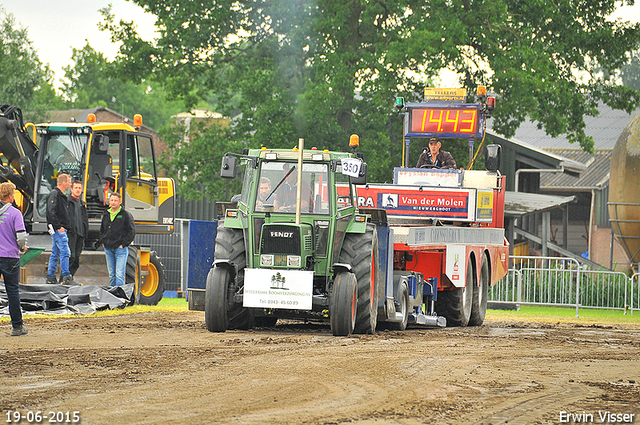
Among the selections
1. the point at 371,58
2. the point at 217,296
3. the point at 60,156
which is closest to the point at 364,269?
the point at 217,296

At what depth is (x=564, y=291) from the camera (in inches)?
867

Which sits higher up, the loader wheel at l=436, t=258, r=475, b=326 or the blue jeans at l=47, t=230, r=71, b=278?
the blue jeans at l=47, t=230, r=71, b=278

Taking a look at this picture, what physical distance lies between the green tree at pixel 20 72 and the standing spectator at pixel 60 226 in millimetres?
31371

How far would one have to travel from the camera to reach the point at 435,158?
17500mm

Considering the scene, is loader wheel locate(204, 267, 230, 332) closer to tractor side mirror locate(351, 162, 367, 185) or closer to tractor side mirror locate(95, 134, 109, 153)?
tractor side mirror locate(351, 162, 367, 185)

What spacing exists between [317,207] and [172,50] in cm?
1899

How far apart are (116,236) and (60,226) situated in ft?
3.26

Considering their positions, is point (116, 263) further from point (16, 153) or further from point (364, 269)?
point (364, 269)

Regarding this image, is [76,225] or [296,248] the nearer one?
[296,248]

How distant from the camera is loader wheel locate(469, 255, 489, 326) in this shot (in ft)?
56.5

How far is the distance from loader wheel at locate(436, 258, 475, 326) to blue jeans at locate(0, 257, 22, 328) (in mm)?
7463

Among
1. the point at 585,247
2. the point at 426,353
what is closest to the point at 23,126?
the point at 426,353

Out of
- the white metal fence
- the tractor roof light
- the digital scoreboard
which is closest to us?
the tractor roof light

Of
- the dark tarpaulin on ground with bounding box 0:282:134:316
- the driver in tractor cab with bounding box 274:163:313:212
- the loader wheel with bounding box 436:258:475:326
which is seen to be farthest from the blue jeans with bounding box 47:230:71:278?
the loader wheel with bounding box 436:258:475:326
